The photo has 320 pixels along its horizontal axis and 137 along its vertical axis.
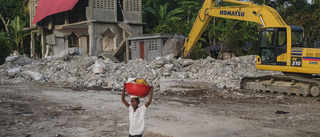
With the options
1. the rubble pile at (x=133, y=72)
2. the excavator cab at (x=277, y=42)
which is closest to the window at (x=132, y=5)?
the rubble pile at (x=133, y=72)

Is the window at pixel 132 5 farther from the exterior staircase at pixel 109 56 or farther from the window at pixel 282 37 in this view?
the window at pixel 282 37

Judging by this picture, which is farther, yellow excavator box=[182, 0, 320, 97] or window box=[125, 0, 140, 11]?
window box=[125, 0, 140, 11]

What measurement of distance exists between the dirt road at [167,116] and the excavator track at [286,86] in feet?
1.62

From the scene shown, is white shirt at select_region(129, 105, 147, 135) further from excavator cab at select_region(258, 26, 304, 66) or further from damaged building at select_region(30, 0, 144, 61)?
damaged building at select_region(30, 0, 144, 61)

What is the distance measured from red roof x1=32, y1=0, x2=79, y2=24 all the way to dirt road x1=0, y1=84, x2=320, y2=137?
1373 cm

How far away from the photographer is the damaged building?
1024 inches

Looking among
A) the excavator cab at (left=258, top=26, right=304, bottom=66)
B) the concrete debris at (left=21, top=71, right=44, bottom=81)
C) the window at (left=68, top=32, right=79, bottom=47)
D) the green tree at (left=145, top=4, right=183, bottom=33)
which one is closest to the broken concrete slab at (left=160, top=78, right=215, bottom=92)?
the excavator cab at (left=258, top=26, right=304, bottom=66)

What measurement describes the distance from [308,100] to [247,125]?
16.0 feet

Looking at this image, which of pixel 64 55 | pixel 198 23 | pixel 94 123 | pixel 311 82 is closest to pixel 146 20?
pixel 64 55

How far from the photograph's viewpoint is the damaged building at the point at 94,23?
85.4 feet

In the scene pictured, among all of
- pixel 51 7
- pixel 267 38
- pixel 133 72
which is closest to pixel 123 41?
pixel 51 7

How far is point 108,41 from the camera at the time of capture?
31.2 meters

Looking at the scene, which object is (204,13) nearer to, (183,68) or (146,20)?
(183,68)

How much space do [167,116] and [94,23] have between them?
59.6ft
